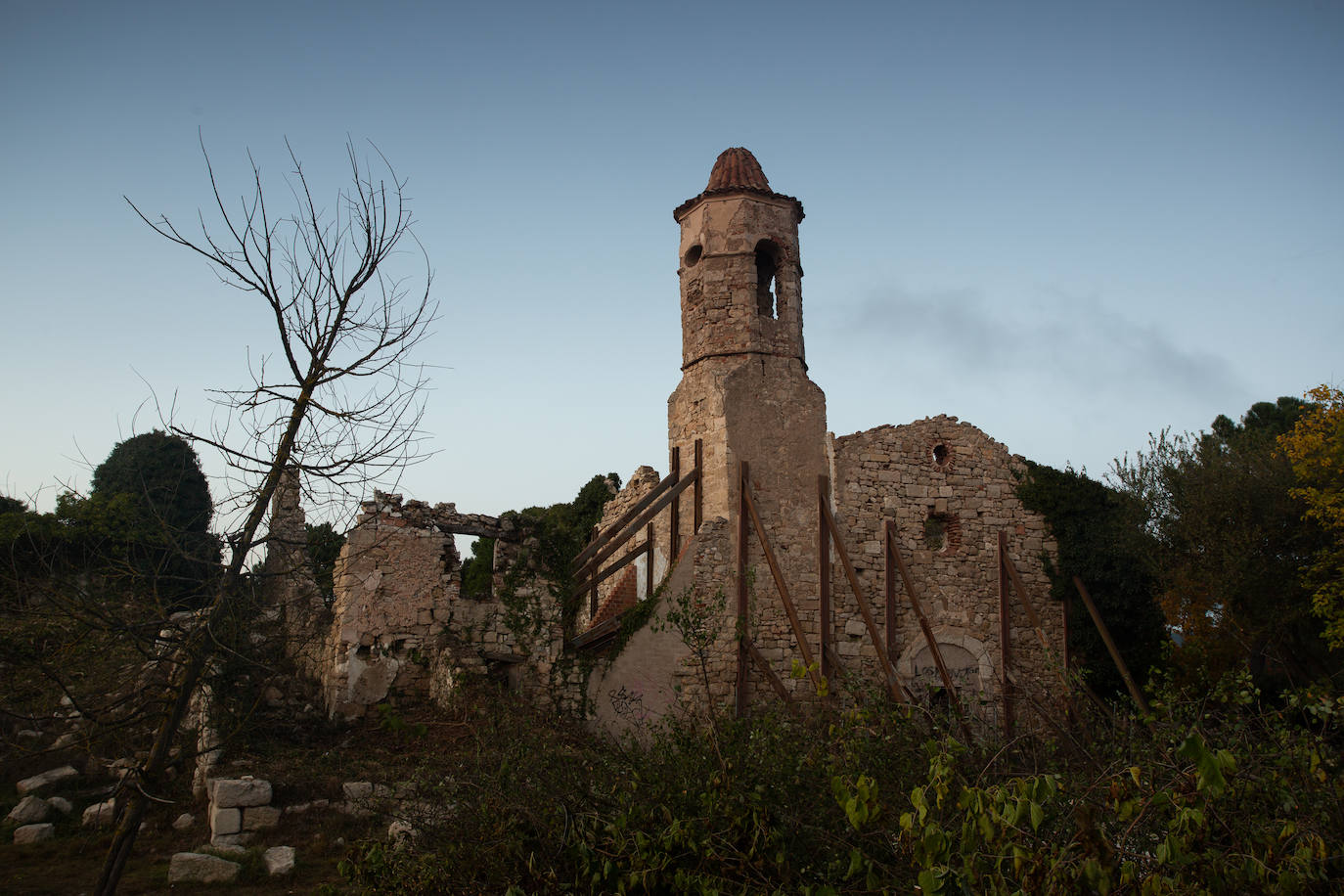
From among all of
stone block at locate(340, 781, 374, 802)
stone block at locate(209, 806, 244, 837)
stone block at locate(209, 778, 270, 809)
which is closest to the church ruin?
stone block at locate(340, 781, 374, 802)

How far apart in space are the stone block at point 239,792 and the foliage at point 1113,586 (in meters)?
11.7

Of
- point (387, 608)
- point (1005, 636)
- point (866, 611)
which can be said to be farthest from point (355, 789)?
point (1005, 636)

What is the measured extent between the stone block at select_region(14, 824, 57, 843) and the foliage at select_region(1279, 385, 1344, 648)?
591 inches

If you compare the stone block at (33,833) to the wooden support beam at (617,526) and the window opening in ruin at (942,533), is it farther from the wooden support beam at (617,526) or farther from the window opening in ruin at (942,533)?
the window opening in ruin at (942,533)

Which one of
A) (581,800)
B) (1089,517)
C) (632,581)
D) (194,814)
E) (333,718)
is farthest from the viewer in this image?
(632,581)

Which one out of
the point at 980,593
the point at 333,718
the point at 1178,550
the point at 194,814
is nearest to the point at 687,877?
the point at 194,814

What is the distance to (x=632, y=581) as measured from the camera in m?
15.7

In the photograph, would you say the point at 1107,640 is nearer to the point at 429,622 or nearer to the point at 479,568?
the point at 429,622

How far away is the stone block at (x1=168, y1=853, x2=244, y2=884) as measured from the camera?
7.34 m

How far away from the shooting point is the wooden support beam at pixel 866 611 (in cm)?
1177

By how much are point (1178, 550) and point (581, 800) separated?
11.8 metres

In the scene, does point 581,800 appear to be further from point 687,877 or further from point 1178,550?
point 1178,550

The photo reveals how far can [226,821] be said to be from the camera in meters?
8.17

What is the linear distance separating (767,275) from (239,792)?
11162 millimetres
